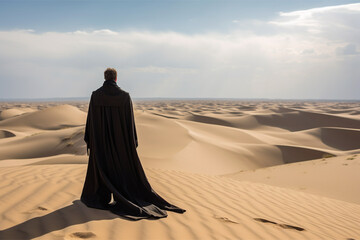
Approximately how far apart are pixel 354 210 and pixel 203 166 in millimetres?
8432

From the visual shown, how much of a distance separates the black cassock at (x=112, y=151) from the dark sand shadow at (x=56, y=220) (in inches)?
5.8

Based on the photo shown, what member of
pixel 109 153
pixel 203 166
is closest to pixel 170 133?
pixel 203 166

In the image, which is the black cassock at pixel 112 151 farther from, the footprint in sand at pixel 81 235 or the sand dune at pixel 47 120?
the sand dune at pixel 47 120

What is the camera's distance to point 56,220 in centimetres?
375

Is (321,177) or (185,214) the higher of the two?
(185,214)

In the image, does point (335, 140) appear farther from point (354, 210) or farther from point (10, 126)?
point (10, 126)

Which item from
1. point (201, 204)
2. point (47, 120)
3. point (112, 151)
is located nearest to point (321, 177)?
point (201, 204)

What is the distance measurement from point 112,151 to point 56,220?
109cm

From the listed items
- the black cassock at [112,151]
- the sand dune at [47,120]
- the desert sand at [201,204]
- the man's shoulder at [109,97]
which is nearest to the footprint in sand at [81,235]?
the desert sand at [201,204]

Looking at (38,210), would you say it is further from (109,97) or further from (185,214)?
(185,214)

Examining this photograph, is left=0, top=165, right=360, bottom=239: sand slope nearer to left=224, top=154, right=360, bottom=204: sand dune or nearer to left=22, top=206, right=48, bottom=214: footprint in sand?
left=22, top=206, right=48, bottom=214: footprint in sand

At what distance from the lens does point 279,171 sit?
11273mm

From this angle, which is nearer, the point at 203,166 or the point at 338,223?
the point at 338,223

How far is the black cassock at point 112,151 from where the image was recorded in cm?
420
